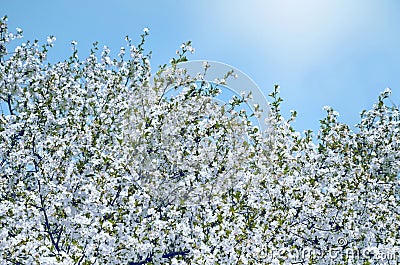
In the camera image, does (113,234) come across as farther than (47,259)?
Yes

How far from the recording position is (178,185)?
815 centimetres

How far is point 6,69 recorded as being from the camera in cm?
1051

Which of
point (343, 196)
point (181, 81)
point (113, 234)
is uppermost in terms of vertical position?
point (181, 81)

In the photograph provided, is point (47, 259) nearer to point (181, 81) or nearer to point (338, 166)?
point (338, 166)

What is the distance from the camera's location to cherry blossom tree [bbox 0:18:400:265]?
273 inches

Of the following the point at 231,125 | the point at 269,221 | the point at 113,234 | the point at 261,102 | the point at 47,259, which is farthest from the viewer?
the point at 261,102

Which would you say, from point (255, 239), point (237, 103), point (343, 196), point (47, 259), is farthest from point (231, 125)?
point (47, 259)

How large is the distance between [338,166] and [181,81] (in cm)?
399

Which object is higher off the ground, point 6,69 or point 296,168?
point 6,69

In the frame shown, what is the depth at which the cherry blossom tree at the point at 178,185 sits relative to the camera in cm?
693

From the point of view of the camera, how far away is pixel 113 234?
22.1ft

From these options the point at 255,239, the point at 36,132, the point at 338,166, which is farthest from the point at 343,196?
the point at 36,132

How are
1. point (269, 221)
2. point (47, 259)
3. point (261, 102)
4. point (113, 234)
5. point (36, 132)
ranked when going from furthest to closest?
point (261, 102) → point (36, 132) → point (269, 221) → point (113, 234) → point (47, 259)

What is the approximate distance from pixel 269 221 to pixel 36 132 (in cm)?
422
